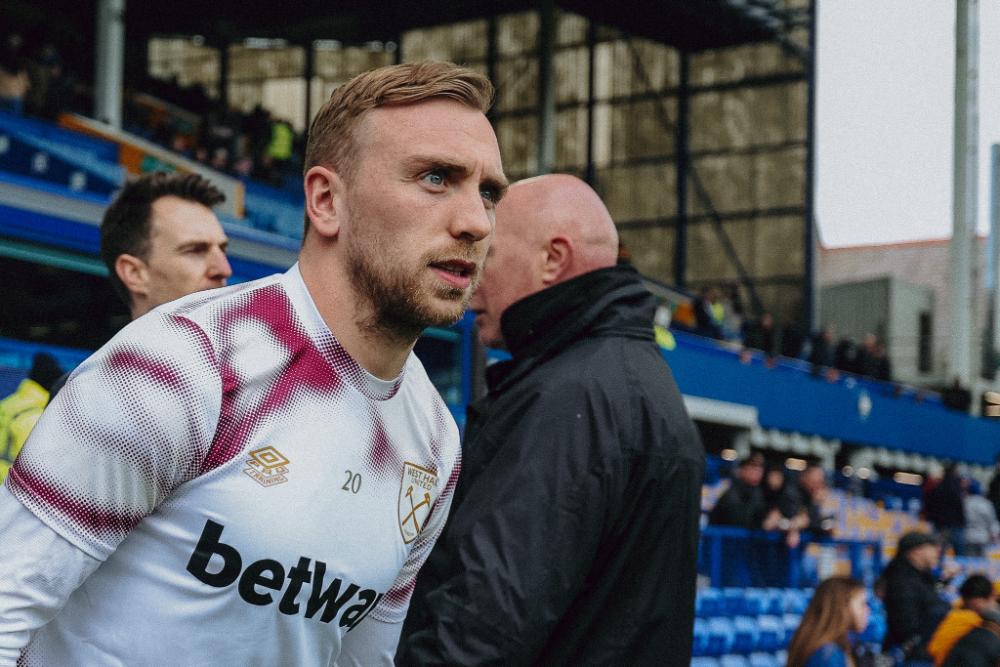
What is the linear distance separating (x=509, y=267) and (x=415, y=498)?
1.02m

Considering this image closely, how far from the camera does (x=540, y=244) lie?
2.69m

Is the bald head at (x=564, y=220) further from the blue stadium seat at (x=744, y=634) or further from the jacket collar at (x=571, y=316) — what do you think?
the blue stadium seat at (x=744, y=634)

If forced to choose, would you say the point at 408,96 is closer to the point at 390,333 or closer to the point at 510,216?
the point at 390,333

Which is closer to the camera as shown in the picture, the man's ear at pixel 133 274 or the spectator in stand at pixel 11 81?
the man's ear at pixel 133 274

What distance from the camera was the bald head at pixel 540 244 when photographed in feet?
8.73

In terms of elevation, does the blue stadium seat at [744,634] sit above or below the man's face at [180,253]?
below

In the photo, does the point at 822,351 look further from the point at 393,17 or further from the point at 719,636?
the point at 393,17

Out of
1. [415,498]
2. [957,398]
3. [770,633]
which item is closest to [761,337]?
[957,398]

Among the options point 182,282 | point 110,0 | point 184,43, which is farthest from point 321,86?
point 182,282

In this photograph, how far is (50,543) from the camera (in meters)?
1.38

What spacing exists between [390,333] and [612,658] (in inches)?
37.7

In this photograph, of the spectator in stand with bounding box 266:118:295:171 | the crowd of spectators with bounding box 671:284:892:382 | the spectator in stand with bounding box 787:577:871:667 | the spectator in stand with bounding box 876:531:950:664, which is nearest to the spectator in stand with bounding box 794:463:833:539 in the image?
the spectator in stand with bounding box 876:531:950:664

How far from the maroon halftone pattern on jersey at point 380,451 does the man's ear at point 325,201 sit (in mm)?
276

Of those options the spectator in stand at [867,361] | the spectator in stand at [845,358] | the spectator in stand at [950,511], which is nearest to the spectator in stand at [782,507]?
the spectator in stand at [950,511]
